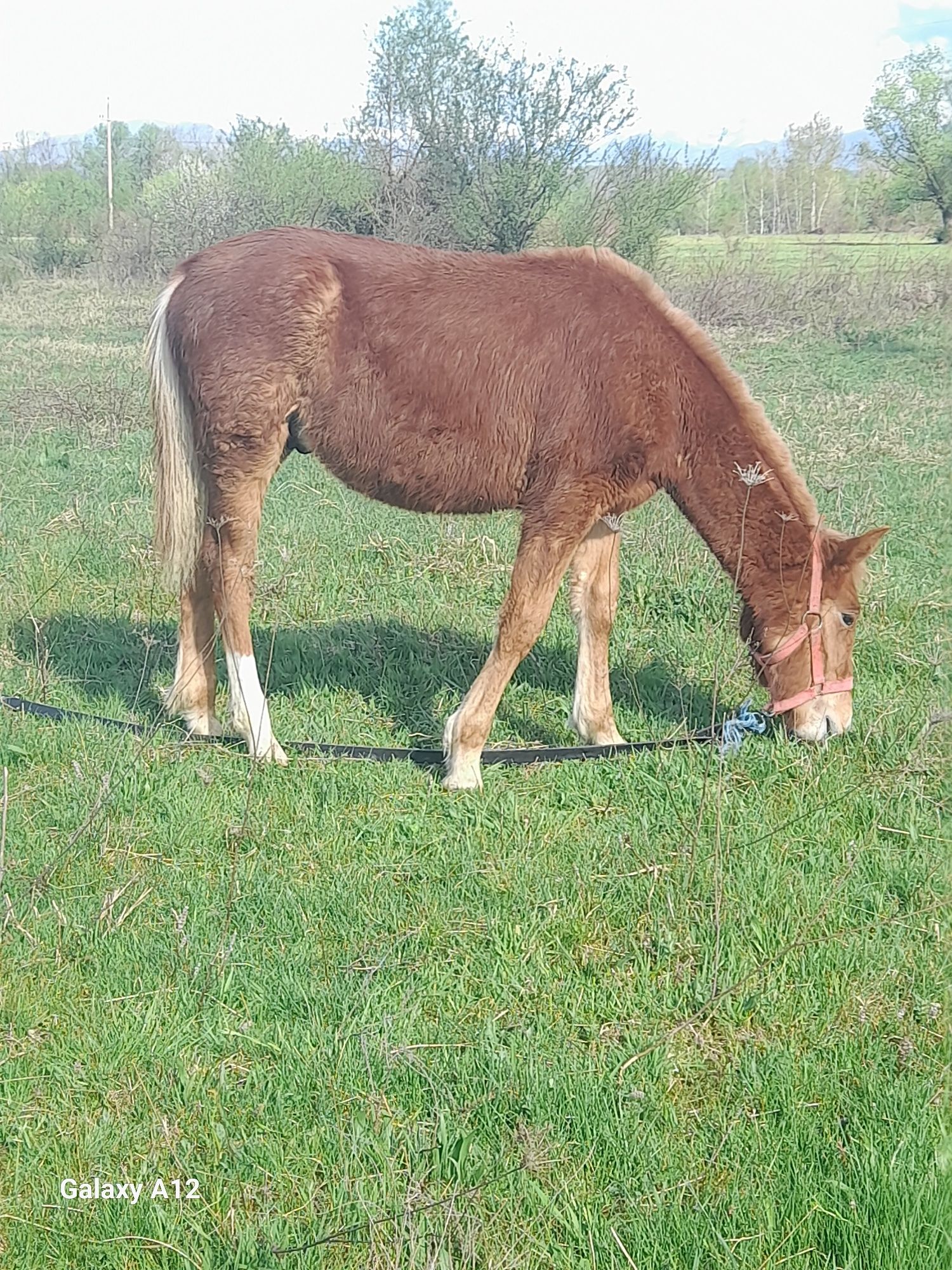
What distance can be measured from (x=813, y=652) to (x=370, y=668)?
2.08 meters

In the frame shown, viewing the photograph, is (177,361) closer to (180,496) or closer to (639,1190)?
(180,496)

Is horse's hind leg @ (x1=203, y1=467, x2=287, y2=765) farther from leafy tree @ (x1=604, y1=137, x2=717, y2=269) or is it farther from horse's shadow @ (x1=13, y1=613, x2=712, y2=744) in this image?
leafy tree @ (x1=604, y1=137, x2=717, y2=269)

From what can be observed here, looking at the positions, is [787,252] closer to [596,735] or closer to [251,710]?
[596,735]

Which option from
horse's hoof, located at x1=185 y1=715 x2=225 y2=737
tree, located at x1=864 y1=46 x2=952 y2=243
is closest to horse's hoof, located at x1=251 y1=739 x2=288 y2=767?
horse's hoof, located at x1=185 y1=715 x2=225 y2=737

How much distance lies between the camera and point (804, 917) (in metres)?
3.36

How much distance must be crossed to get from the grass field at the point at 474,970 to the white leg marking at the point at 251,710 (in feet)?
0.39

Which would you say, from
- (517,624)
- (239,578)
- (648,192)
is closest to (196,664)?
(239,578)

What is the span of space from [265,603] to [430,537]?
1309mm

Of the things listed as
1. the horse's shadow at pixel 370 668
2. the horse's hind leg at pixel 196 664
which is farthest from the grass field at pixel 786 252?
the horse's hind leg at pixel 196 664

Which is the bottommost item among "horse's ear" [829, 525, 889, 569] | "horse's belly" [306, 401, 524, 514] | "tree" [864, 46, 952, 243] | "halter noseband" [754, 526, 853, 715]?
"halter noseband" [754, 526, 853, 715]

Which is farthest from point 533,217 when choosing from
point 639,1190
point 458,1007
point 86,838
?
point 639,1190

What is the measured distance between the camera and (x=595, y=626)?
4.95m

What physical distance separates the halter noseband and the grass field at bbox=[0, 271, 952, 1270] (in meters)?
0.19

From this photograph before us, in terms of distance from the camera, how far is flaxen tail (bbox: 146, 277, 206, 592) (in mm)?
4559
